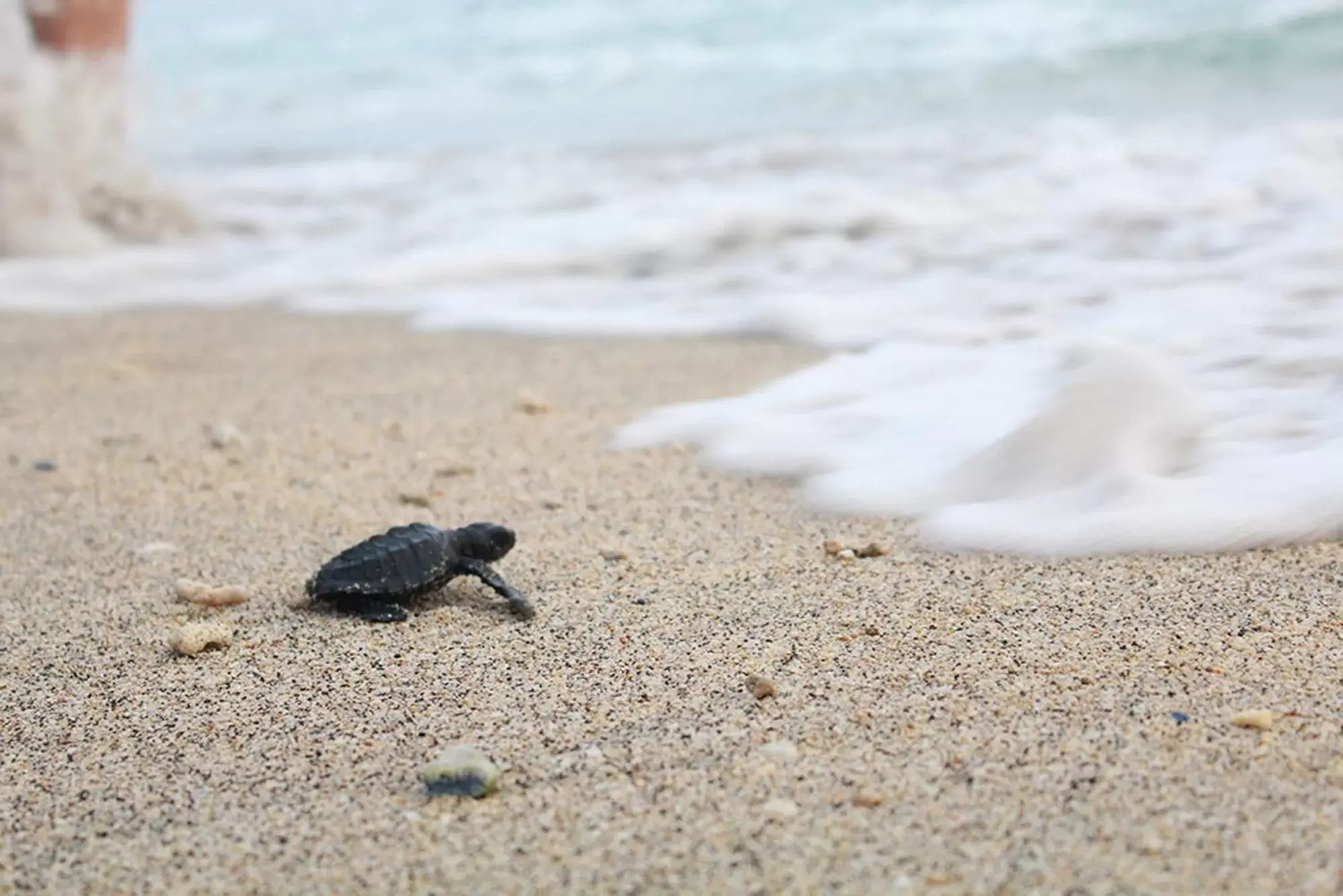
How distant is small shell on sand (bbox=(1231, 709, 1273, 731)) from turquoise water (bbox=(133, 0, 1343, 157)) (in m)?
5.47

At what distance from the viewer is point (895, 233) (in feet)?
14.8

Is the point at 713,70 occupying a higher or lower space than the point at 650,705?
higher

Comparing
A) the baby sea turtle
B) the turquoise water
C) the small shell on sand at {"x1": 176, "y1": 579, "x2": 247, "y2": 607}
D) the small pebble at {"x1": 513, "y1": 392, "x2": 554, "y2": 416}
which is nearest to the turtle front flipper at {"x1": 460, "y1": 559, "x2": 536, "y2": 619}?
the baby sea turtle

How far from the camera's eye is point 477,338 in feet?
11.8

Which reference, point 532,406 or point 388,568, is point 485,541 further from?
point 532,406

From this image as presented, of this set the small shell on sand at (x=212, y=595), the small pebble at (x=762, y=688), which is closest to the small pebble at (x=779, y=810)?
the small pebble at (x=762, y=688)

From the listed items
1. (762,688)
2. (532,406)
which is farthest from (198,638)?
(532,406)

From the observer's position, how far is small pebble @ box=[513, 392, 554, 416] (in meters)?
2.78

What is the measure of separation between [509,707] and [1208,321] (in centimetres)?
213

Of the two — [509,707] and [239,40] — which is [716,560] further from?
[239,40]

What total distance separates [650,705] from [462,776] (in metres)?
0.24

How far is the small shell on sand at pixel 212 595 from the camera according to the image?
1759mm

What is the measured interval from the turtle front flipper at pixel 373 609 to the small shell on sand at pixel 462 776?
0.44 metres

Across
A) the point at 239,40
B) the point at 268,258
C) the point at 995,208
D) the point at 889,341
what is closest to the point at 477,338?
the point at 889,341
